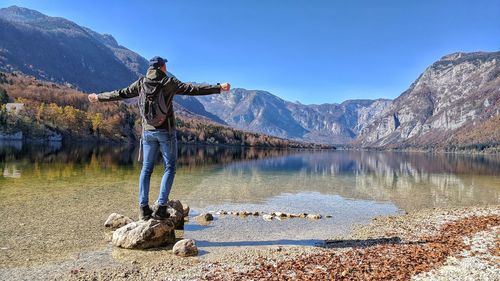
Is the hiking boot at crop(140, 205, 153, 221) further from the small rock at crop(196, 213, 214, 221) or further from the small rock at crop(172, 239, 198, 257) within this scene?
the small rock at crop(196, 213, 214, 221)

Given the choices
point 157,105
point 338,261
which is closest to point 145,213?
point 157,105

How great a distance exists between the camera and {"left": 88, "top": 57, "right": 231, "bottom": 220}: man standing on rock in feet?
36.9

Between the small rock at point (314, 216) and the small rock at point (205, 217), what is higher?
the small rock at point (205, 217)

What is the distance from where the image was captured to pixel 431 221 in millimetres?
18203

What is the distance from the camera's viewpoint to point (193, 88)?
36.3ft

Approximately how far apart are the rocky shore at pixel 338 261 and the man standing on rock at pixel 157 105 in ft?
8.29

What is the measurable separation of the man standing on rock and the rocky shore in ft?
8.29

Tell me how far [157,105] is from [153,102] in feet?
0.48

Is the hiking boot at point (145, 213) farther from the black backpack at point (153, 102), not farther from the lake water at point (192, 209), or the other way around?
the black backpack at point (153, 102)

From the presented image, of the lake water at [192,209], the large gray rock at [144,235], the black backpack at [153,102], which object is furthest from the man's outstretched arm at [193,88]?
the lake water at [192,209]

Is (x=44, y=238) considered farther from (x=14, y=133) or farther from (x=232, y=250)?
(x=14, y=133)

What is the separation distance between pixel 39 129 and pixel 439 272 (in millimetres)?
163732

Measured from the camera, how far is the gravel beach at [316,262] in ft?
28.9

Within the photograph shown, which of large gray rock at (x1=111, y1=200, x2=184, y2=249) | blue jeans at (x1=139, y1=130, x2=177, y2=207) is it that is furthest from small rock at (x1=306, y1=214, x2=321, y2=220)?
blue jeans at (x1=139, y1=130, x2=177, y2=207)
